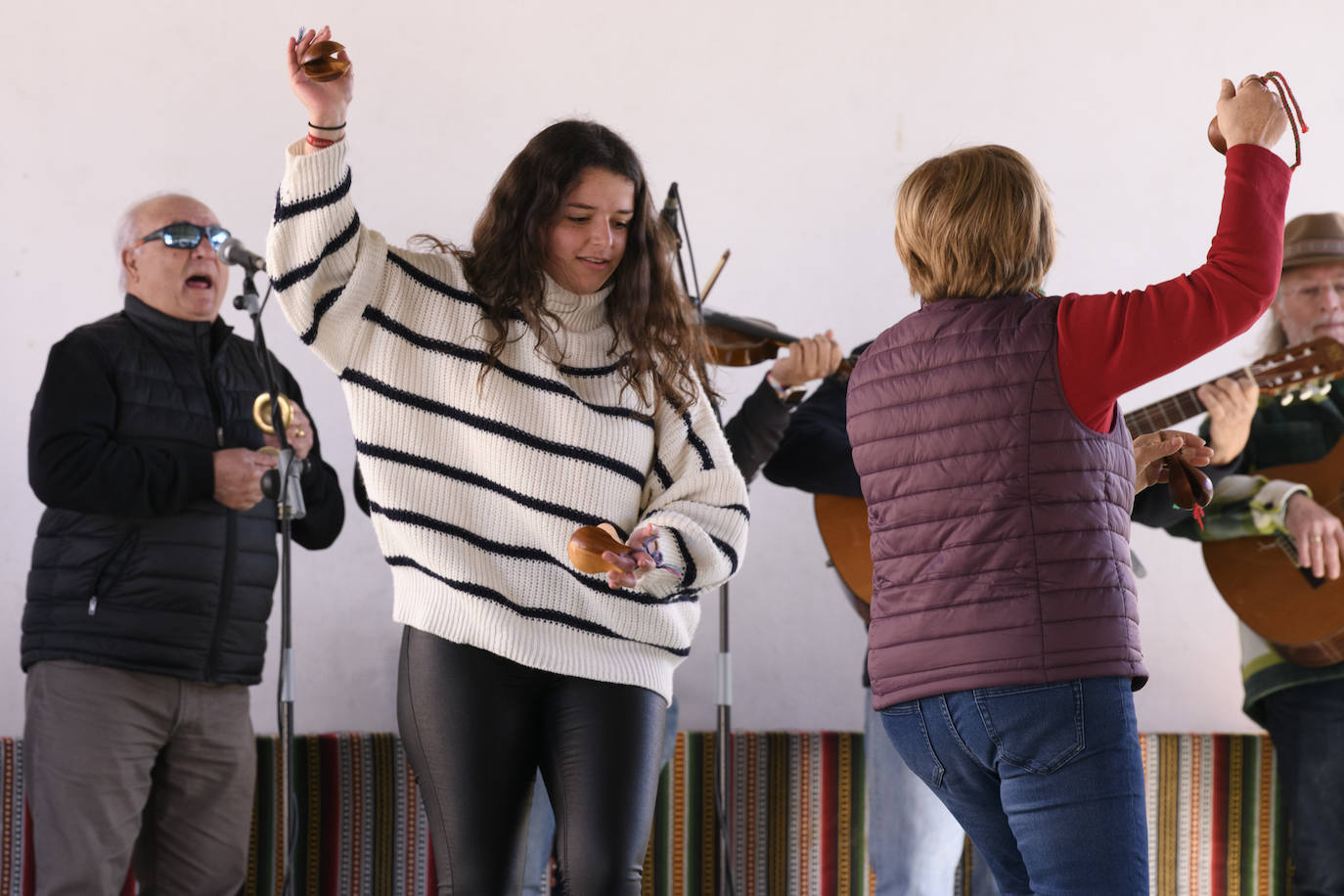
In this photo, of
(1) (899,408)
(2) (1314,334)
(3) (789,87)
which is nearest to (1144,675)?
(1) (899,408)

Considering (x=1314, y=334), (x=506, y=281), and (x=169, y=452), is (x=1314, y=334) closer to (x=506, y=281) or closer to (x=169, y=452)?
(x=506, y=281)

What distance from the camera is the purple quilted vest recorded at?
1442 millimetres

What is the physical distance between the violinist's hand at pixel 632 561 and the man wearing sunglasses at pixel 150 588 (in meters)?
1.06

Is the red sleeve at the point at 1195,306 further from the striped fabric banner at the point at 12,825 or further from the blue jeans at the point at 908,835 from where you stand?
the striped fabric banner at the point at 12,825

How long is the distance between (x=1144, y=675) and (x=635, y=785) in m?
0.64

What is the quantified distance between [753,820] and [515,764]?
142 centimetres

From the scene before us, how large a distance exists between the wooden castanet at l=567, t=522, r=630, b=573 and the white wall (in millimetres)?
1869

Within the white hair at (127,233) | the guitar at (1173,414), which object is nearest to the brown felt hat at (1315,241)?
the guitar at (1173,414)

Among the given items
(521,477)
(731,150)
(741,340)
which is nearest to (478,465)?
(521,477)

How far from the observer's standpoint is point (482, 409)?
70.5 inches

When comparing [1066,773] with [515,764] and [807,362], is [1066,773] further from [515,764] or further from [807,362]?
[807,362]

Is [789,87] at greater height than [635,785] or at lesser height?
greater

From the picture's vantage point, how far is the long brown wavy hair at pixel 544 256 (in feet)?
6.15

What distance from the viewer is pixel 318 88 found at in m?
1.64
